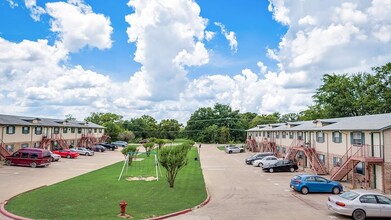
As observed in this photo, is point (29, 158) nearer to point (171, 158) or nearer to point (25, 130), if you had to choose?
point (25, 130)

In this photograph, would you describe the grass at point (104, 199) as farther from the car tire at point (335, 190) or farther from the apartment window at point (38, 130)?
the apartment window at point (38, 130)

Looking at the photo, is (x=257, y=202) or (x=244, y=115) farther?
(x=244, y=115)

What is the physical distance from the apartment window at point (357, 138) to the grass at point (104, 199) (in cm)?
1494

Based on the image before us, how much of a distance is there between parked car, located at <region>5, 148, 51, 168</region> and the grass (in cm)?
1384

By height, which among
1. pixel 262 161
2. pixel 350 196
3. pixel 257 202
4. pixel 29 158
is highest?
pixel 29 158

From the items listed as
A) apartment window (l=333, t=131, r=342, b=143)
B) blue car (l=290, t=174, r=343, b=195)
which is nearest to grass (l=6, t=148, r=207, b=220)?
blue car (l=290, t=174, r=343, b=195)

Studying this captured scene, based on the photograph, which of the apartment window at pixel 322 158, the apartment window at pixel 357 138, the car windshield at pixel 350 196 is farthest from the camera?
the apartment window at pixel 322 158

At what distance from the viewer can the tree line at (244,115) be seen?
63.8m

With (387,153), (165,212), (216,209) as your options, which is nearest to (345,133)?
(387,153)

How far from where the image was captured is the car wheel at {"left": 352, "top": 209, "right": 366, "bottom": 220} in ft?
55.3

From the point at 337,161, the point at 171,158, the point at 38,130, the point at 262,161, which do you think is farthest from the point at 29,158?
the point at 337,161

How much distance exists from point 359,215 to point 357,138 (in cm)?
1427

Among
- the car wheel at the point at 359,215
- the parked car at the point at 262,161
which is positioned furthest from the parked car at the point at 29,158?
the car wheel at the point at 359,215

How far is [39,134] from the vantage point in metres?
51.4
